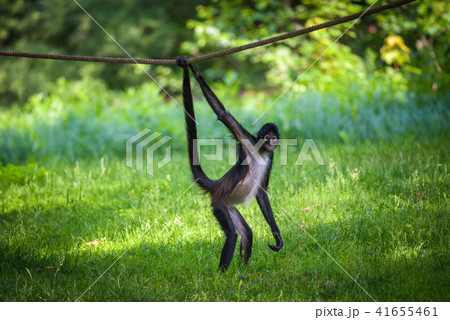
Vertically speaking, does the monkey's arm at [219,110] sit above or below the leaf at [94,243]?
above

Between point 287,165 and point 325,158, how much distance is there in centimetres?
53

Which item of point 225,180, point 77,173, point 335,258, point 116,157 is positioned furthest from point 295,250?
point 116,157

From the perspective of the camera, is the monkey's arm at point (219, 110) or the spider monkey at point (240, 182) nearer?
the monkey's arm at point (219, 110)

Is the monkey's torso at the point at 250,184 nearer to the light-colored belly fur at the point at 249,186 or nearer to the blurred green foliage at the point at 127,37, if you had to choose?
the light-colored belly fur at the point at 249,186

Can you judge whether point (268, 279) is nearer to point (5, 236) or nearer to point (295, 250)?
point (295, 250)

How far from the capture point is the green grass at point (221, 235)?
10.8 ft

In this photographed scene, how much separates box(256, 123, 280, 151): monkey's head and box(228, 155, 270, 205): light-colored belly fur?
164 mm

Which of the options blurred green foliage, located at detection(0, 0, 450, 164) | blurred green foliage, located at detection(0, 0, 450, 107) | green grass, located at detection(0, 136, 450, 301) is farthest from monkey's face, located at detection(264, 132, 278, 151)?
blurred green foliage, located at detection(0, 0, 450, 107)

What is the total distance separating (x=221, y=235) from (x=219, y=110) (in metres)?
1.49

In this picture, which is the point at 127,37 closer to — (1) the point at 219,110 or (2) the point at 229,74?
(2) the point at 229,74

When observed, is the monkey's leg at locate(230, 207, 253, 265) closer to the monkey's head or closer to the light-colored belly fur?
the light-colored belly fur

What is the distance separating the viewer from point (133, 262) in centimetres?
378

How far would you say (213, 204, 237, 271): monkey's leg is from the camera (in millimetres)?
3475

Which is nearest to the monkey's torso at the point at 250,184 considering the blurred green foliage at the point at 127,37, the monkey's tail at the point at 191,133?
the monkey's tail at the point at 191,133
